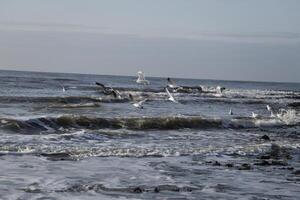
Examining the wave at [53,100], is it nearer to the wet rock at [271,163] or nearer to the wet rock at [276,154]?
the wet rock at [276,154]

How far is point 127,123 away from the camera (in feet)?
76.4

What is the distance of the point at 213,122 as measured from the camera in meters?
26.0

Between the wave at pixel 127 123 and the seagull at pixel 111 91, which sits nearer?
the wave at pixel 127 123

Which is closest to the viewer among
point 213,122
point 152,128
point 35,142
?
point 35,142

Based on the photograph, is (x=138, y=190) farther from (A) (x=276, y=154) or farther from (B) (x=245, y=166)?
(A) (x=276, y=154)

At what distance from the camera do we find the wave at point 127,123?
20.2 metres

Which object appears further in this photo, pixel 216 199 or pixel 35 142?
pixel 35 142

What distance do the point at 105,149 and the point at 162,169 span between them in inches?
126

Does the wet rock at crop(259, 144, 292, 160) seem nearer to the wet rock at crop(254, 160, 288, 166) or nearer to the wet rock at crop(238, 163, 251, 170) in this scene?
the wet rock at crop(254, 160, 288, 166)

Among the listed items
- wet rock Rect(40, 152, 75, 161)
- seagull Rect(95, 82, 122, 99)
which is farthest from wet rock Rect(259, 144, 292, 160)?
seagull Rect(95, 82, 122, 99)

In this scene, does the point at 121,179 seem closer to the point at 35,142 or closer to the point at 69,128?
the point at 35,142

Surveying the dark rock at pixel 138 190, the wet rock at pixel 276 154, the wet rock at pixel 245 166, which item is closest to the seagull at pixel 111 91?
the wet rock at pixel 276 154

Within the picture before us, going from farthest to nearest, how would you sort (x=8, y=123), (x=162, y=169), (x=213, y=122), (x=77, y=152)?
(x=213, y=122)
(x=8, y=123)
(x=77, y=152)
(x=162, y=169)

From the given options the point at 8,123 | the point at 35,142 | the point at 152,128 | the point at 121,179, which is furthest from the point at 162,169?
the point at 152,128
